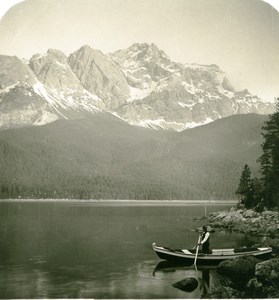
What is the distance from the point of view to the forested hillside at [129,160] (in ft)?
87.8

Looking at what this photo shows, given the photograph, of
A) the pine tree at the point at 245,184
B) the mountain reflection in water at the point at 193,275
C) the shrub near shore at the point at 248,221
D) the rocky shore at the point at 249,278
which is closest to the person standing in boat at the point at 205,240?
the mountain reflection in water at the point at 193,275

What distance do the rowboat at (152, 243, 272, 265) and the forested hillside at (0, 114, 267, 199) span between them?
4.13 meters

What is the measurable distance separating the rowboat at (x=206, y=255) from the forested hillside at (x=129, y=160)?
4131 mm

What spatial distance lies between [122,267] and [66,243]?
7906 millimetres

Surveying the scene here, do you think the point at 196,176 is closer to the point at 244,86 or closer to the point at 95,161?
the point at 244,86

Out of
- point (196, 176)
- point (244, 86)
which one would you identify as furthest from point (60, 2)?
point (196, 176)

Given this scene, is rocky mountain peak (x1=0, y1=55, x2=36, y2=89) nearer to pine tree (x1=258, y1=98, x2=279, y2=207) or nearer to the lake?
the lake

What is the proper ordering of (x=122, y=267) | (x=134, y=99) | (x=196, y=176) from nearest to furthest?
(x=122, y=267)
(x=196, y=176)
(x=134, y=99)

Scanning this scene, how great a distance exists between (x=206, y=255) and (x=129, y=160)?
145 feet

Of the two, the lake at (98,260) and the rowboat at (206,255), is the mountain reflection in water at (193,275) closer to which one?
the lake at (98,260)

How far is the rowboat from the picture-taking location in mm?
21250

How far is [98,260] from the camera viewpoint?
22.4m

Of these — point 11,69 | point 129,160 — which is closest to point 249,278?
point 11,69

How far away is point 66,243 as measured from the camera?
2809 cm
